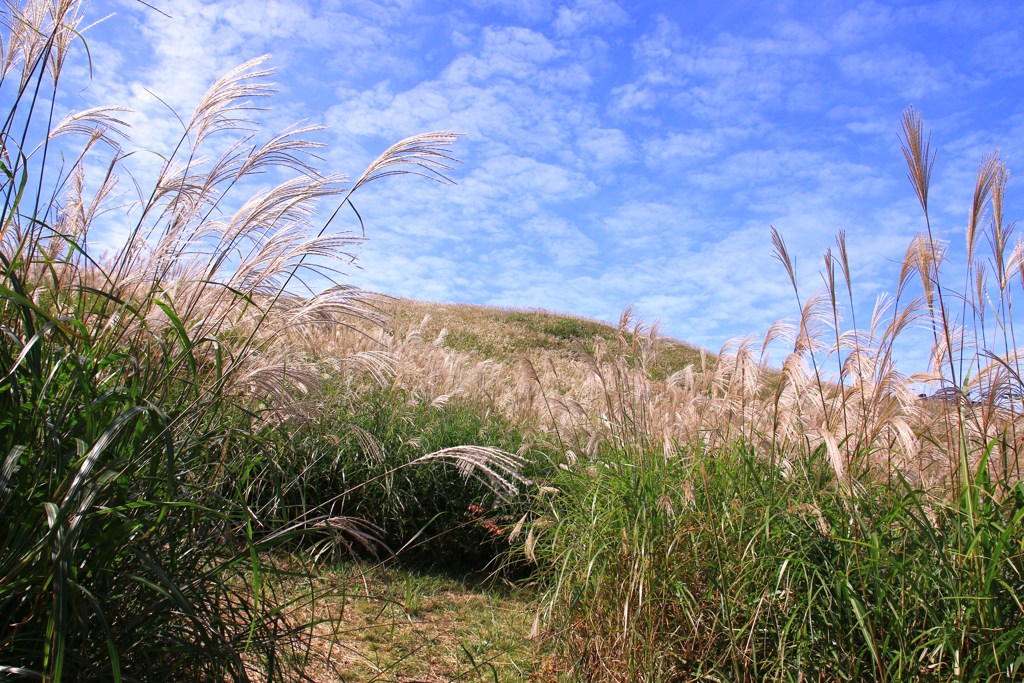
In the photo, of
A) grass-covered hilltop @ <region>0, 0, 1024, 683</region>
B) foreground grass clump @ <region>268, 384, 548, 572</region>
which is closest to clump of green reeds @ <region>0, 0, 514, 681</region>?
grass-covered hilltop @ <region>0, 0, 1024, 683</region>

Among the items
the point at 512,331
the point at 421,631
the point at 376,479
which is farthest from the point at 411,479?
the point at 512,331

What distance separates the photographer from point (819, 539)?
2854 mm

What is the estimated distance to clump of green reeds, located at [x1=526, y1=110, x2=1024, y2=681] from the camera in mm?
2582

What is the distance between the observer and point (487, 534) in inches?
222

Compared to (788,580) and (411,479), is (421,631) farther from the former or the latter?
(788,580)

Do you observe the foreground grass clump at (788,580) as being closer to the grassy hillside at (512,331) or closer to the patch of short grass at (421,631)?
the patch of short grass at (421,631)

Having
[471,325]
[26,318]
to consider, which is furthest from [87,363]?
[471,325]

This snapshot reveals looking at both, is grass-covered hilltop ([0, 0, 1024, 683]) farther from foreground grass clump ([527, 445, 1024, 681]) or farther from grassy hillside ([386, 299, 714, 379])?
grassy hillside ([386, 299, 714, 379])

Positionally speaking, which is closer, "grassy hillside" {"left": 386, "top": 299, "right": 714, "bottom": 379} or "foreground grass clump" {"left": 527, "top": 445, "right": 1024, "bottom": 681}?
"foreground grass clump" {"left": 527, "top": 445, "right": 1024, "bottom": 681}

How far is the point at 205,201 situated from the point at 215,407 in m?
0.84

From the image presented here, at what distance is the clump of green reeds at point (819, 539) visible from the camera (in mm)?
2582

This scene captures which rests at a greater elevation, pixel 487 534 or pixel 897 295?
pixel 897 295

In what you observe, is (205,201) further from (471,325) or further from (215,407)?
(471,325)

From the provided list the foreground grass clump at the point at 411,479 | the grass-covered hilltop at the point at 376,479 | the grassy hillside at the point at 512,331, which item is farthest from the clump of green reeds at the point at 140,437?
the grassy hillside at the point at 512,331
